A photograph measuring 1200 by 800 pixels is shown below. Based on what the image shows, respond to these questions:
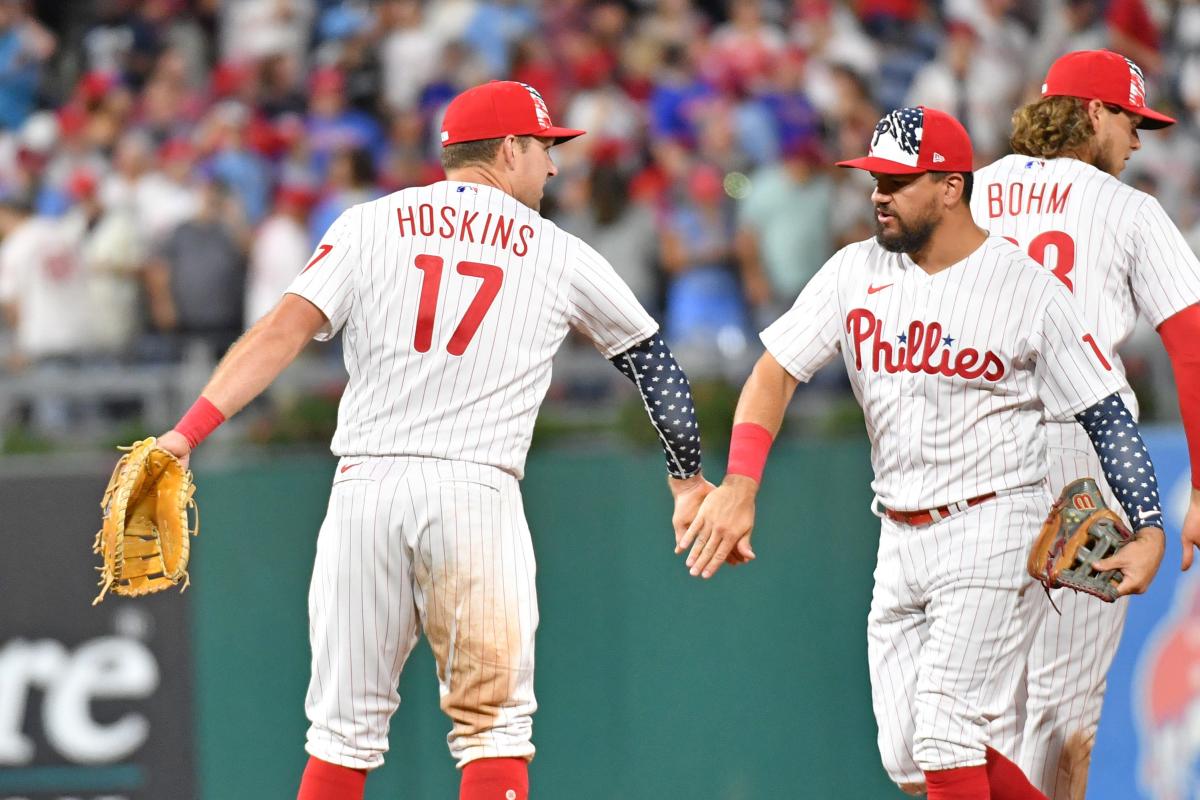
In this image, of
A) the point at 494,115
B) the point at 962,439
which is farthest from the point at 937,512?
the point at 494,115

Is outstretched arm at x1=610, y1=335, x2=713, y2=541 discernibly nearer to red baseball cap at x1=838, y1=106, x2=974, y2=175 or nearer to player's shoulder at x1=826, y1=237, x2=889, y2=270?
player's shoulder at x1=826, y1=237, x2=889, y2=270

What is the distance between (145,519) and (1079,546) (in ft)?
8.26

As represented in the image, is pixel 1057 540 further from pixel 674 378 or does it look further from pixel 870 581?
pixel 870 581

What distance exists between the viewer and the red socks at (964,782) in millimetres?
5184

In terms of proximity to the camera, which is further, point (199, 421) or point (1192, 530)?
point (1192, 530)

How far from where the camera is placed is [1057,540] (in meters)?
5.15

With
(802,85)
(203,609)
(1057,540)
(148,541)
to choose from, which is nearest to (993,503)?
(1057,540)

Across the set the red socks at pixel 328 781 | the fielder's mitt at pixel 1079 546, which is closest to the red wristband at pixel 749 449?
the fielder's mitt at pixel 1079 546

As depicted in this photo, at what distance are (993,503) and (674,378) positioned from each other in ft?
3.22

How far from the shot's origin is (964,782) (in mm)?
5188

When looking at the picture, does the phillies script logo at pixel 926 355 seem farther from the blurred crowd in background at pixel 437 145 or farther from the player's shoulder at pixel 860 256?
the blurred crowd in background at pixel 437 145

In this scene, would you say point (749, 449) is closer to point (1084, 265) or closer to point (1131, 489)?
point (1131, 489)

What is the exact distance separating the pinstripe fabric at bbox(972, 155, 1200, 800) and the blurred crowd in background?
2.07m

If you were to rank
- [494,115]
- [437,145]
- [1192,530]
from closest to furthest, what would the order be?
[494,115]
[1192,530]
[437,145]
